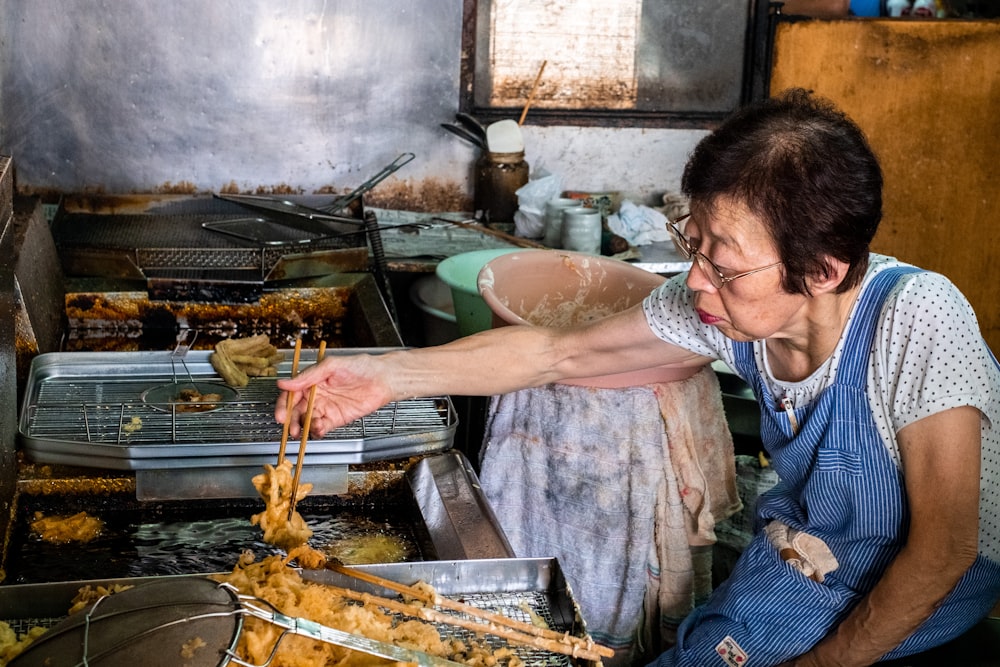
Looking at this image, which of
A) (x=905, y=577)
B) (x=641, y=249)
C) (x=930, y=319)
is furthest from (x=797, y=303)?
(x=641, y=249)

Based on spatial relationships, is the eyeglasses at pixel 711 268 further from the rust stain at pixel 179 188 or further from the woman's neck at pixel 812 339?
the rust stain at pixel 179 188

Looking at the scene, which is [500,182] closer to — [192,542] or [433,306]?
[433,306]

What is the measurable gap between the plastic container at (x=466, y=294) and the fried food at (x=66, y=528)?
4.98 feet

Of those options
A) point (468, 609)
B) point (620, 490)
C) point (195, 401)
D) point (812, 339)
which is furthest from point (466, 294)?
point (468, 609)

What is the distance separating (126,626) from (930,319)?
5.79 ft

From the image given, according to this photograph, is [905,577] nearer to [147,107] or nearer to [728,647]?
[728,647]

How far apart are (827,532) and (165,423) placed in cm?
178

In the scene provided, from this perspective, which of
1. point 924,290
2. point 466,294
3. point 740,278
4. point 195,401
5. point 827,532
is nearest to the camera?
point 740,278

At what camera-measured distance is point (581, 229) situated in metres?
4.43

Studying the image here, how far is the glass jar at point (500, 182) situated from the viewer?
509 centimetres

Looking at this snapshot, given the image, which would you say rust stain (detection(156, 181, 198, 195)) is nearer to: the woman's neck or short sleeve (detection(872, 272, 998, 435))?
the woman's neck

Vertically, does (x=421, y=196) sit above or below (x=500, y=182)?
below

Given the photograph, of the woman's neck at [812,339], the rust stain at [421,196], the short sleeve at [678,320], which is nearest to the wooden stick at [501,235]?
the rust stain at [421,196]

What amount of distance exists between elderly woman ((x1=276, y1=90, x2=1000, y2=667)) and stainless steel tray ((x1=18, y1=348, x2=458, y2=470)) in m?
0.12
